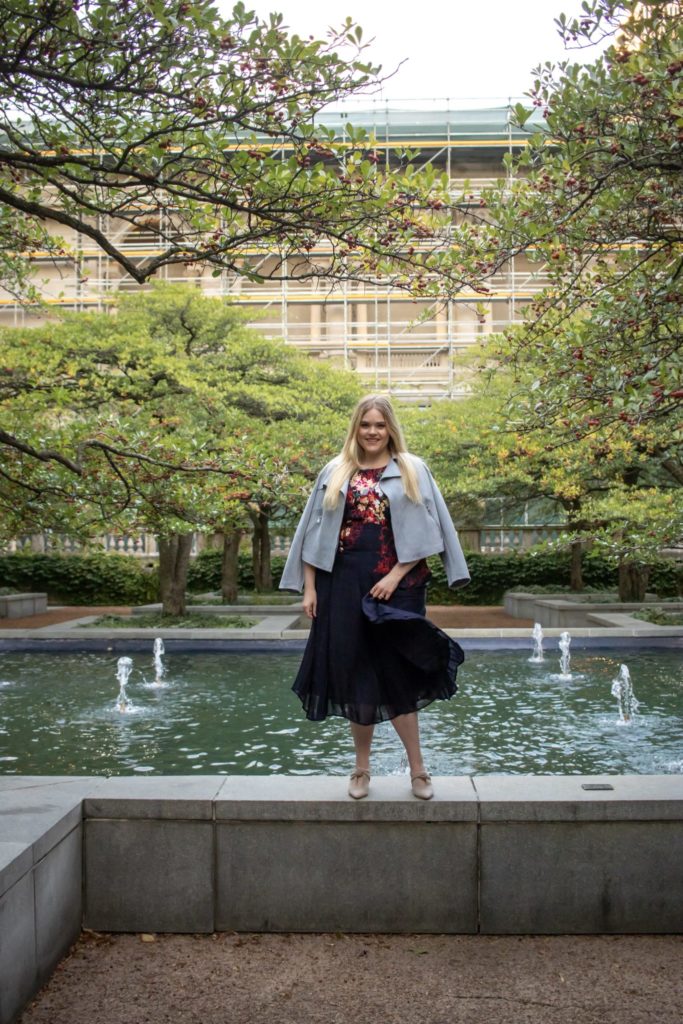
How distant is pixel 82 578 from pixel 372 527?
18.6 metres

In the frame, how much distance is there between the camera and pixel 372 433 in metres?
3.93

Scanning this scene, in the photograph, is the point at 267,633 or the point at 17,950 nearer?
the point at 17,950

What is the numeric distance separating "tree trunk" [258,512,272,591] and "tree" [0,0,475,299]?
588 inches

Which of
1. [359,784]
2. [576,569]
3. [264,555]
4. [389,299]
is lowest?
[576,569]

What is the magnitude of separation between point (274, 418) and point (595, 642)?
671 cm

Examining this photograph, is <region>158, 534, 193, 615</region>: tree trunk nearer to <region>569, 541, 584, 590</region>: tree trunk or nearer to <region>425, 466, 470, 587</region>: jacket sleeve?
<region>569, 541, 584, 590</region>: tree trunk

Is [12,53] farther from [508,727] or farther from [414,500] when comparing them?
[508,727]

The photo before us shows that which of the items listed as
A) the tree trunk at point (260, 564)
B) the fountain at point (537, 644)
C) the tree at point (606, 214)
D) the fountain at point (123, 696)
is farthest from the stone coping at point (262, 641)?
the tree trunk at point (260, 564)

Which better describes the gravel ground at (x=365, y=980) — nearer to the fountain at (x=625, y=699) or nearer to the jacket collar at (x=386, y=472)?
the jacket collar at (x=386, y=472)

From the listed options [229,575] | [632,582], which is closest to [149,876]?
[229,575]

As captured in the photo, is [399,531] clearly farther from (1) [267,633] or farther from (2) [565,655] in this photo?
(1) [267,633]

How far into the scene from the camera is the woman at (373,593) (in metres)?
3.76

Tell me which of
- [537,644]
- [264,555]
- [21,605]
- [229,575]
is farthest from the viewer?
[264,555]

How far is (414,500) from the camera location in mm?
3824
